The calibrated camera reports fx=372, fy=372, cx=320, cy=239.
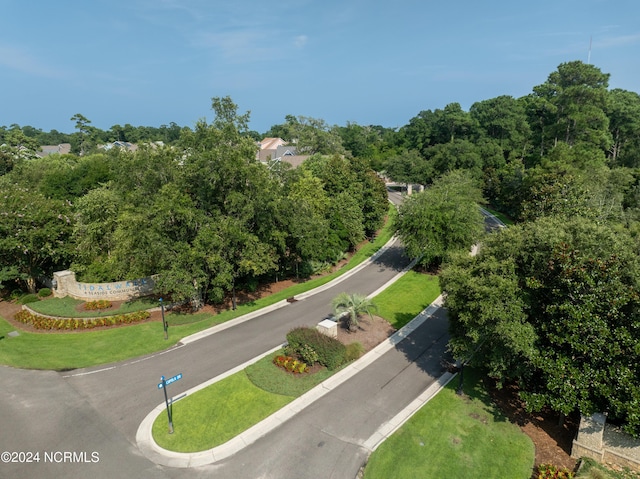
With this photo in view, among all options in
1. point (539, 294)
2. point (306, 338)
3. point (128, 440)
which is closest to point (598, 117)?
point (539, 294)

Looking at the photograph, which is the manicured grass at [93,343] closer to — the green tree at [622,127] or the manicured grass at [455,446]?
the manicured grass at [455,446]

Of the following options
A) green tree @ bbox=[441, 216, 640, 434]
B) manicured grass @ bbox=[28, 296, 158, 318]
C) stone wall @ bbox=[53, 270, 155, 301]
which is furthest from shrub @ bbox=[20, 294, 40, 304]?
green tree @ bbox=[441, 216, 640, 434]

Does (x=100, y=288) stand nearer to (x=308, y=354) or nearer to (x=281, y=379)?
(x=281, y=379)

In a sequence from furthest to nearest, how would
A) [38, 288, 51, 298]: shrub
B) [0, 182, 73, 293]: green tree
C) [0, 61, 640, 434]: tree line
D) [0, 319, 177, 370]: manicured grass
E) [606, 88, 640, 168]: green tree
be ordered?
[606, 88, 640, 168]: green tree, [38, 288, 51, 298]: shrub, [0, 182, 73, 293]: green tree, [0, 319, 177, 370]: manicured grass, [0, 61, 640, 434]: tree line

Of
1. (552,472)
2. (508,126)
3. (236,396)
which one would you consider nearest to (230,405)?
(236,396)

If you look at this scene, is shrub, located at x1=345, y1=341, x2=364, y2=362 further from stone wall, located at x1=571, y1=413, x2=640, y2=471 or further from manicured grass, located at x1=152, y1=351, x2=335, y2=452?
stone wall, located at x1=571, y1=413, x2=640, y2=471
